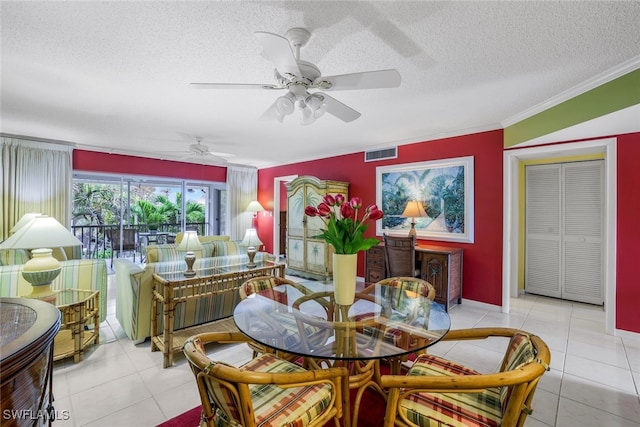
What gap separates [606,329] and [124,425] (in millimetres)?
4427

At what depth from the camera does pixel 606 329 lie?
10.2 feet

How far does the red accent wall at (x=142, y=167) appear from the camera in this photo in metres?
5.26

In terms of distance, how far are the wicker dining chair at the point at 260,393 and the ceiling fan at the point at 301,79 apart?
1.43 metres

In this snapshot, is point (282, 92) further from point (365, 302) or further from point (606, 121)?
point (606, 121)

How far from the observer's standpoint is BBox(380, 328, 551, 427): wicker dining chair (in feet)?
3.44

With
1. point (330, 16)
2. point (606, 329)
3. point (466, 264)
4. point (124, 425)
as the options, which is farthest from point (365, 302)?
point (606, 329)

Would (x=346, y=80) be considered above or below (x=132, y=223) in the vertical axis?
above

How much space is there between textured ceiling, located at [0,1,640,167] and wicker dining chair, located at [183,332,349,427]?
5.80 feet

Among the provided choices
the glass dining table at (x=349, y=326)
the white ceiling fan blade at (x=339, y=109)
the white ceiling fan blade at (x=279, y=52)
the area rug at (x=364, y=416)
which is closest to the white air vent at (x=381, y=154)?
the white ceiling fan blade at (x=339, y=109)

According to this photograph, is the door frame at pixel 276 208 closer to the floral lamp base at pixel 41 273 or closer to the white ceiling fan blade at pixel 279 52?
the floral lamp base at pixel 41 273

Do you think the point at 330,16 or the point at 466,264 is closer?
the point at 330,16

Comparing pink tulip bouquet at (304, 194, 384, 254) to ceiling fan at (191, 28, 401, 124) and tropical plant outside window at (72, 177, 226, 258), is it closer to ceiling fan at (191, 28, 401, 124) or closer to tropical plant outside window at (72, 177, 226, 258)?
ceiling fan at (191, 28, 401, 124)

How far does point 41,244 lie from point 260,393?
79.0 inches

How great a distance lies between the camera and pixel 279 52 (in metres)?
1.52
